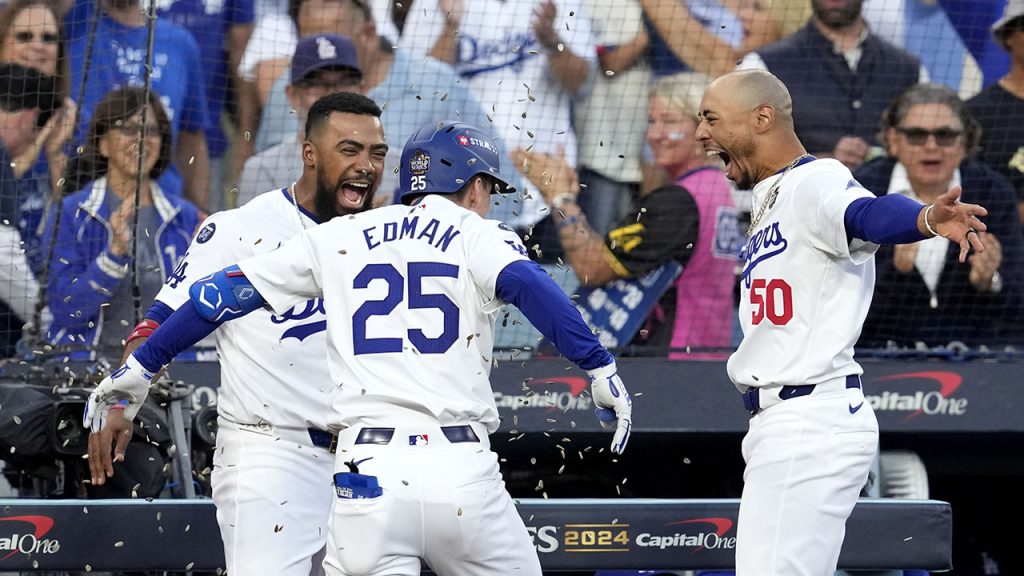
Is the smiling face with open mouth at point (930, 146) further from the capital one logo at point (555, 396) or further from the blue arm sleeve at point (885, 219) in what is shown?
the blue arm sleeve at point (885, 219)

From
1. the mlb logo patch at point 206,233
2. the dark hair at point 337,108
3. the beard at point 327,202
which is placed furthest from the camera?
the dark hair at point 337,108

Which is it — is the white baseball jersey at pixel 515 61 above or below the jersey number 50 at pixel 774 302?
above

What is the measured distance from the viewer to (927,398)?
6707mm

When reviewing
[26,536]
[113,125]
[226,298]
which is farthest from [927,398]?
[113,125]

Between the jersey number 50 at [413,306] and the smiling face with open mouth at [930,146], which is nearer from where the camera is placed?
the jersey number 50 at [413,306]

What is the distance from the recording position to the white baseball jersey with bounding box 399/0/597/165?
24.3 ft

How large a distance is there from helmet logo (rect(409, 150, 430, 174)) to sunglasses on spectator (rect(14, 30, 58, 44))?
394 cm

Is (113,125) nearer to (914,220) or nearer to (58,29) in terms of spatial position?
(58,29)

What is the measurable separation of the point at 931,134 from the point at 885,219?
12.8ft

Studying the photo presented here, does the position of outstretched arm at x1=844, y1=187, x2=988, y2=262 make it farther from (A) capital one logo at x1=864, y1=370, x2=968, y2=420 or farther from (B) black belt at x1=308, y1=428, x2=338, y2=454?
(A) capital one logo at x1=864, y1=370, x2=968, y2=420

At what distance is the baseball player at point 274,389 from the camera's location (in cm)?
440

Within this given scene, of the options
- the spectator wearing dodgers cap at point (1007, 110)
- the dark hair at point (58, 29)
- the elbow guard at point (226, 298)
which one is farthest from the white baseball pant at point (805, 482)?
the dark hair at point (58, 29)

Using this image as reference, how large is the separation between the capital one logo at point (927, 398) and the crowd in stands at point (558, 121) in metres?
0.43

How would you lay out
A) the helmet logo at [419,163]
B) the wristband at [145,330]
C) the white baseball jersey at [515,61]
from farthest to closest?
the white baseball jersey at [515,61]
the wristband at [145,330]
the helmet logo at [419,163]
